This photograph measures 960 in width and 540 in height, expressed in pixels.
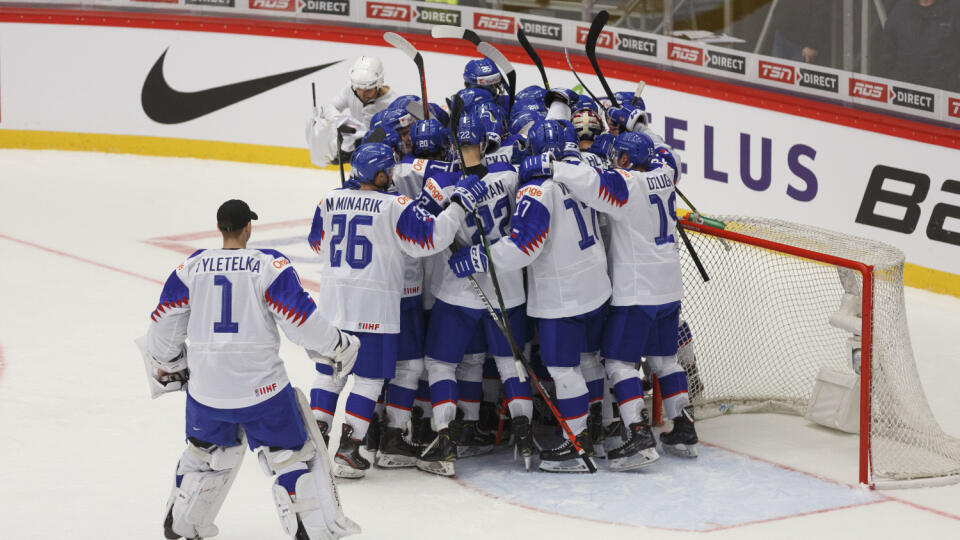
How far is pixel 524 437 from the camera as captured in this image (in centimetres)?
525

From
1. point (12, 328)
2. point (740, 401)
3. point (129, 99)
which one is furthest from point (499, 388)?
point (129, 99)

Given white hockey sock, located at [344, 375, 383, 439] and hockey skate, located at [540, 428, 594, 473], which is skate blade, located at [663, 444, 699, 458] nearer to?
hockey skate, located at [540, 428, 594, 473]

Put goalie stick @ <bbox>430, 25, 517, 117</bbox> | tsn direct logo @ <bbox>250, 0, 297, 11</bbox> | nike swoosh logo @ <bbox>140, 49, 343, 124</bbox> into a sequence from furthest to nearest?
1. nike swoosh logo @ <bbox>140, 49, 343, 124</bbox>
2. tsn direct logo @ <bbox>250, 0, 297, 11</bbox>
3. goalie stick @ <bbox>430, 25, 517, 117</bbox>

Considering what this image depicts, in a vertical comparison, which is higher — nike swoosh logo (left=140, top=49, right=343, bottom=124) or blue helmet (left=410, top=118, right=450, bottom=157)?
blue helmet (left=410, top=118, right=450, bottom=157)

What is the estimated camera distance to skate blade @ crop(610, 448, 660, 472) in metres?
5.22

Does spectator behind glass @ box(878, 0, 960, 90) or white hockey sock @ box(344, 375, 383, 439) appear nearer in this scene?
white hockey sock @ box(344, 375, 383, 439)

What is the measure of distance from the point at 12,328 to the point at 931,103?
5288mm

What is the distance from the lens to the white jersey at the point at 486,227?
204 inches

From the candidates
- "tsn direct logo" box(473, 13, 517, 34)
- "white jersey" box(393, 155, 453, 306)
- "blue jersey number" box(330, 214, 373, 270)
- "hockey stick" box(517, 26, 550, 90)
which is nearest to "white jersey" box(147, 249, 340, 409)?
"blue jersey number" box(330, 214, 373, 270)

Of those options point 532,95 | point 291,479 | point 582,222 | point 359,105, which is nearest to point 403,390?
point 582,222

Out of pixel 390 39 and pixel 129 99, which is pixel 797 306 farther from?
pixel 129 99

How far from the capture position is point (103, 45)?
36.3ft

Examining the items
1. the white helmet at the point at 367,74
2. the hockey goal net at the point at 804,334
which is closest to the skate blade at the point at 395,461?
the hockey goal net at the point at 804,334

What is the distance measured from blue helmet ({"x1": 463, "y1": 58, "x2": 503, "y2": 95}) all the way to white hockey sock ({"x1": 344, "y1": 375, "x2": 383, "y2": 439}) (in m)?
1.45
